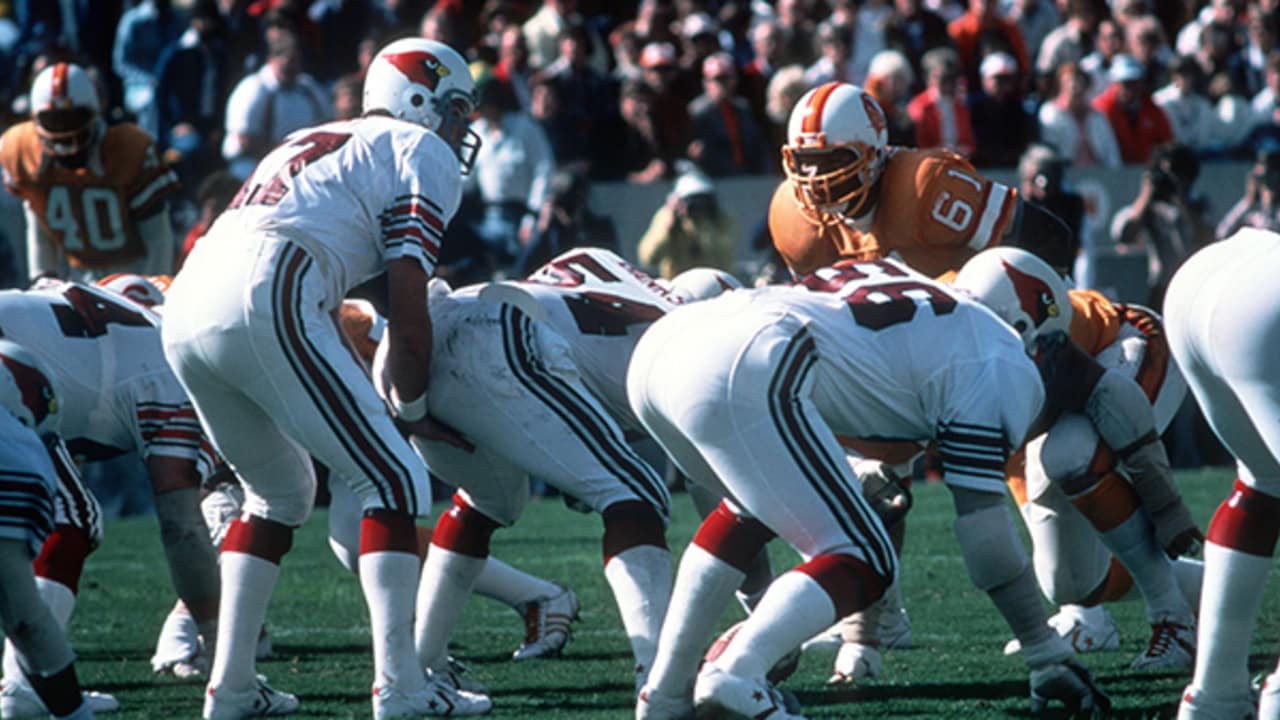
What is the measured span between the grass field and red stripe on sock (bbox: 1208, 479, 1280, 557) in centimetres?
67

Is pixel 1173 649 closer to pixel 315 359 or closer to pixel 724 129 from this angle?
pixel 315 359

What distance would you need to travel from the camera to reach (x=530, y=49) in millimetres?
12836

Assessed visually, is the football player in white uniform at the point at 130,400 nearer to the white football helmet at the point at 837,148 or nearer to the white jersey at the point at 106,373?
the white jersey at the point at 106,373

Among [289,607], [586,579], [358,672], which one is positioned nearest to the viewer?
[358,672]

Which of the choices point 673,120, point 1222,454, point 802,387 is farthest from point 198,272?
point 1222,454

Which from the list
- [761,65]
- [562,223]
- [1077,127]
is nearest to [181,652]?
[562,223]

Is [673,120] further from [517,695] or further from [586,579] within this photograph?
[517,695]

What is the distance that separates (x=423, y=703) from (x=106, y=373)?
158 cm

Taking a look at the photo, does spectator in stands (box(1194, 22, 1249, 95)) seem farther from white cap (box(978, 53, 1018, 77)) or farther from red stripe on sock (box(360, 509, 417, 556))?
red stripe on sock (box(360, 509, 417, 556))

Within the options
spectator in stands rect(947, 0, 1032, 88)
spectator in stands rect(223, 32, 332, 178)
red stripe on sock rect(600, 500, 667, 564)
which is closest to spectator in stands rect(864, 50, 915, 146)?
spectator in stands rect(947, 0, 1032, 88)

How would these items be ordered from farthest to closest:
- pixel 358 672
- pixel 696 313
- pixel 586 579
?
pixel 586 579
pixel 358 672
pixel 696 313

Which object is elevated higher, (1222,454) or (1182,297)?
(1182,297)

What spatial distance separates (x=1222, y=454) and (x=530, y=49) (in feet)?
17.0

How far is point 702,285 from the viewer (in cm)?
574
